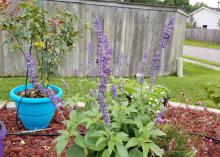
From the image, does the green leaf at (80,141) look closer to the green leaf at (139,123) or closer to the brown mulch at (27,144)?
the green leaf at (139,123)

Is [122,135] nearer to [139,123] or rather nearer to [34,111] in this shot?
[139,123]

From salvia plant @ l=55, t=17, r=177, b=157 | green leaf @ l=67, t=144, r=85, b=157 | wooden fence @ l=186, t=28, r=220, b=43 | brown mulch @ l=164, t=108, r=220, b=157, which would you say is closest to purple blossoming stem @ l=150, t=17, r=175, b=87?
salvia plant @ l=55, t=17, r=177, b=157

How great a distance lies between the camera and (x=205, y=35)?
27484 millimetres

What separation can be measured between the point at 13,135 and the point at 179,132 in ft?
5.07

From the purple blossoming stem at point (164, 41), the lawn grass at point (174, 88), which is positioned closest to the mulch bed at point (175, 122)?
the lawn grass at point (174, 88)

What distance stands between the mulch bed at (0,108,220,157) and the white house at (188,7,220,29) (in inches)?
1430

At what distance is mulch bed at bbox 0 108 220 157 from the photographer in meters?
2.37

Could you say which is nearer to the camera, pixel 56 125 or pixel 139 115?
pixel 139 115

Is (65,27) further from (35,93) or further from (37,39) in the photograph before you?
(35,93)

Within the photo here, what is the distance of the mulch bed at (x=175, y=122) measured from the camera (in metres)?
2.37

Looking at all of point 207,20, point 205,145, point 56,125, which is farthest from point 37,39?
point 207,20

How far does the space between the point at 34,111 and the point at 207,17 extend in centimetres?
3900

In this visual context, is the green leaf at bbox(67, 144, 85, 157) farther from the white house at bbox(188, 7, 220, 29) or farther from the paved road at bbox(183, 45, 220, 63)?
the white house at bbox(188, 7, 220, 29)

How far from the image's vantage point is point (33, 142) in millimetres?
2535
